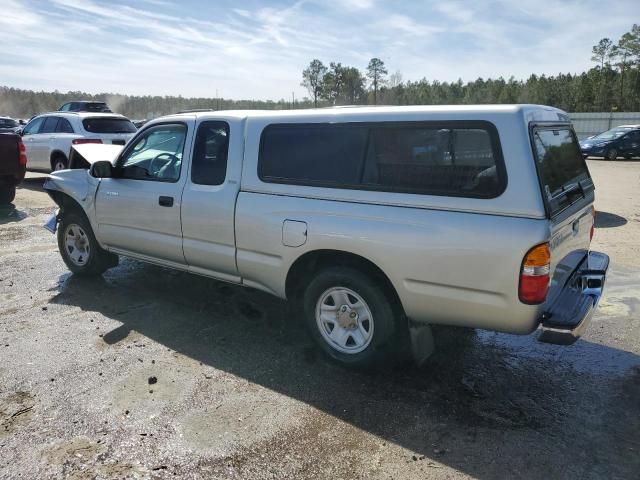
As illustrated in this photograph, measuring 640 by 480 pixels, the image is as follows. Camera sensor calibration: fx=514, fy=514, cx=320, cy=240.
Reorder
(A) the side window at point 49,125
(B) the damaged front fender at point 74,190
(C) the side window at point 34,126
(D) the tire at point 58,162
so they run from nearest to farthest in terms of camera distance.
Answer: (B) the damaged front fender at point 74,190, (D) the tire at point 58,162, (A) the side window at point 49,125, (C) the side window at point 34,126

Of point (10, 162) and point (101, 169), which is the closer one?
point (101, 169)

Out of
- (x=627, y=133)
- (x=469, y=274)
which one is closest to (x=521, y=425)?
(x=469, y=274)

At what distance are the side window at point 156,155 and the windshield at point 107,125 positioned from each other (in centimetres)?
799

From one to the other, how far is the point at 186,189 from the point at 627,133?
2501 centimetres

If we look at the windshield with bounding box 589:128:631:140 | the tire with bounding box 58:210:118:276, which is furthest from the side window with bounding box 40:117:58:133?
the windshield with bounding box 589:128:631:140

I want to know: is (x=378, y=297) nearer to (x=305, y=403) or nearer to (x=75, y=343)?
(x=305, y=403)

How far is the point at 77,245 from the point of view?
19.6ft

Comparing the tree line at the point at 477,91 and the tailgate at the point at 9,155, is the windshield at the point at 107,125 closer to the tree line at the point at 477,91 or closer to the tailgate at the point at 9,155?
the tailgate at the point at 9,155

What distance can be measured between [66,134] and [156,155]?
8.80 m

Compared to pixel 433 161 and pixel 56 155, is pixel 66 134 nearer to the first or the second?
pixel 56 155

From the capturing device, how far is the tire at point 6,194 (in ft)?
34.6

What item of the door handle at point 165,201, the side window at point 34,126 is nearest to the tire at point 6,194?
the side window at point 34,126

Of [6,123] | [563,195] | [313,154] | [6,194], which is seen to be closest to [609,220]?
[563,195]

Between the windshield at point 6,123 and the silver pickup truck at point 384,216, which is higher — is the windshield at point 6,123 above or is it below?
above
